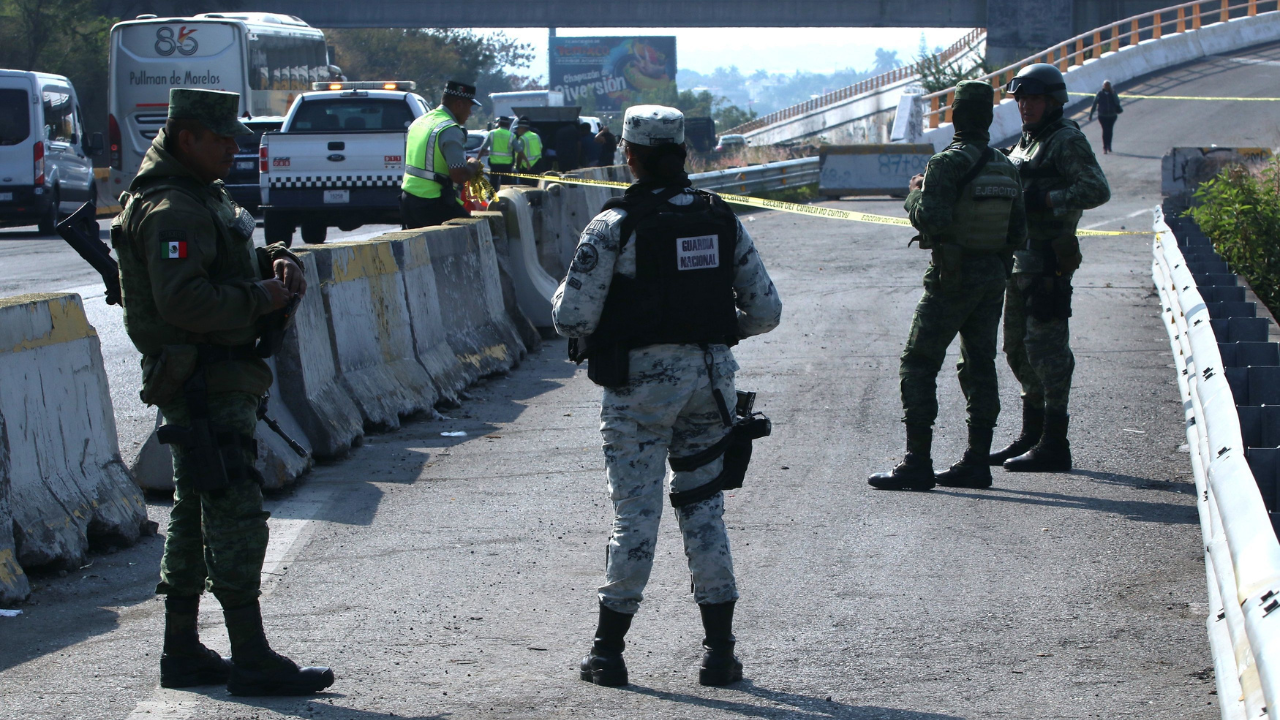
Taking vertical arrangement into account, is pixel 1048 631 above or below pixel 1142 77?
below

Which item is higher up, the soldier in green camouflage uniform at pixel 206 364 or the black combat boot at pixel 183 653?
the soldier in green camouflage uniform at pixel 206 364

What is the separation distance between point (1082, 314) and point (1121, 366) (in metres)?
2.58

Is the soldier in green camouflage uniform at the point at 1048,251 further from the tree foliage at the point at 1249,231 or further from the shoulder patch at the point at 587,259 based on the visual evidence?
the tree foliage at the point at 1249,231

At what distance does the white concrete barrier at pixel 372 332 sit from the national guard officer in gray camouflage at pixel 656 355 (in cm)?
408

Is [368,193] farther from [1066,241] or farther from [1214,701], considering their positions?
[1214,701]

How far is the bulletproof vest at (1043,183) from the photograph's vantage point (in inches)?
291

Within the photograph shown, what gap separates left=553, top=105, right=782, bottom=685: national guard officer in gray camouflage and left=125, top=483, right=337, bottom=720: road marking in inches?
48.5

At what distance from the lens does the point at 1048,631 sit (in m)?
4.79

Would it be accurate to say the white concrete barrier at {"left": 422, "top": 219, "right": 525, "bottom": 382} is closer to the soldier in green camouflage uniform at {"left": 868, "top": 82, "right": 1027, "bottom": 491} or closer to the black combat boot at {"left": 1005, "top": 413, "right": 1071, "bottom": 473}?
the soldier in green camouflage uniform at {"left": 868, "top": 82, "right": 1027, "bottom": 491}

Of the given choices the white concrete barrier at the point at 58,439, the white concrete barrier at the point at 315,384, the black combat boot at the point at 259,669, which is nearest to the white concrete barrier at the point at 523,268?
the white concrete barrier at the point at 315,384

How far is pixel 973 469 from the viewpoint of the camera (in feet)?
23.3

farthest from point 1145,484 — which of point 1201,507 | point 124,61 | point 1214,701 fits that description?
point 124,61

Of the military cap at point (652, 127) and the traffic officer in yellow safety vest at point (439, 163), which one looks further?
the traffic officer in yellow safety vest at point (439, 163)

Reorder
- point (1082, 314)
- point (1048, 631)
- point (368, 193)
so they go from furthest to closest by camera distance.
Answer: point (368, 193)
point (1082, 314)
point (1048, 631)
